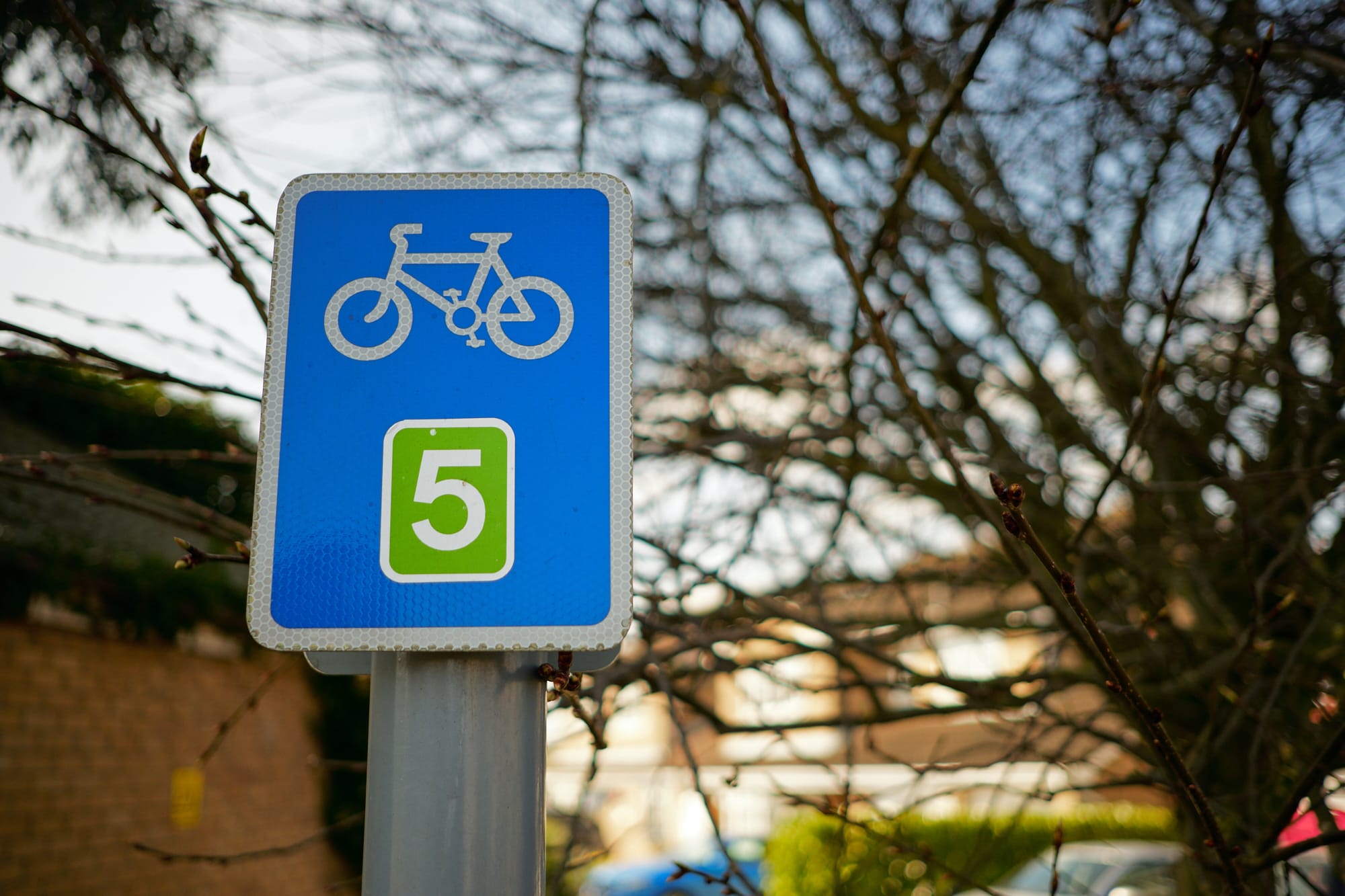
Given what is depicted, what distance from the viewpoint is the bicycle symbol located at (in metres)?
1.36

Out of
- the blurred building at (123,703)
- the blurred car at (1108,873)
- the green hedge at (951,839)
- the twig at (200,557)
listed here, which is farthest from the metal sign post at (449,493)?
the green hedge at (951,839)

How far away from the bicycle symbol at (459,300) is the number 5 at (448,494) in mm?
169

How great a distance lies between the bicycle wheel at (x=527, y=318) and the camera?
1.36 m

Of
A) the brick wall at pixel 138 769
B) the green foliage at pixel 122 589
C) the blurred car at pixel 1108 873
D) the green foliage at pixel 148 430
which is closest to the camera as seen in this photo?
the brick wall at pixel 138 769

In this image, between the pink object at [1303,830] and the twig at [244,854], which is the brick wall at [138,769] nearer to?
the twig at [244,854]

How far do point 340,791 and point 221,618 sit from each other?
2.28 meters

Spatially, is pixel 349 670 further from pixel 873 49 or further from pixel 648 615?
pixel 873 49

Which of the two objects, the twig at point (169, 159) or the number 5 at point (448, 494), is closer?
the number 5 at point (448, 494)

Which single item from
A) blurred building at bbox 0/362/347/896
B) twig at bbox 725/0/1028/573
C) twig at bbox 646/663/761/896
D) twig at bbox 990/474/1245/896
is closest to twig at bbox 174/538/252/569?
twig at bbox 646/663/761/896

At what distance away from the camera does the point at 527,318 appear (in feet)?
4.53

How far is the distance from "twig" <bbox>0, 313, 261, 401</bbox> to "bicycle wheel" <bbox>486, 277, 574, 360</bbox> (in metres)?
0.88

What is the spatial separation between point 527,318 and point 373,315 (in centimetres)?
22

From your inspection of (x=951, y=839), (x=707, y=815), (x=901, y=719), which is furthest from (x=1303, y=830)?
(x=951, y=839)

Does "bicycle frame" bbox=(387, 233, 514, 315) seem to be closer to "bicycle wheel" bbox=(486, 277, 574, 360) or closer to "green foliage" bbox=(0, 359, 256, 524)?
"bicycle wheel" bbox=(486, 277, 574, 360)
